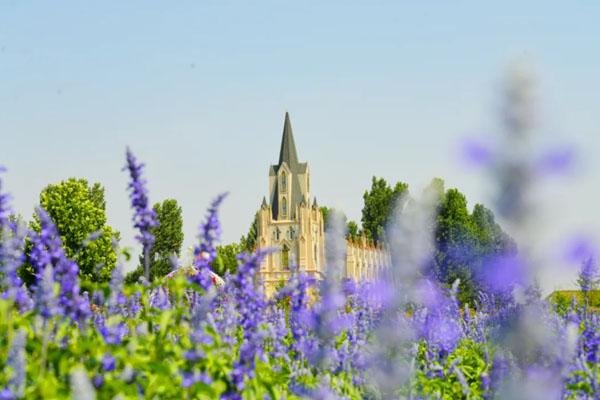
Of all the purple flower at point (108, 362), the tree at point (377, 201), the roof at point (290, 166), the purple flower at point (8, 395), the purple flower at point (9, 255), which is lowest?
the purple flower at point (8, 395)

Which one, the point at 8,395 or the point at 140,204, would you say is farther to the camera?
the point at 140,204

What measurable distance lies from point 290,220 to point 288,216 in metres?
0.69

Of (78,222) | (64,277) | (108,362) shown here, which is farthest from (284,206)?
(108,362)

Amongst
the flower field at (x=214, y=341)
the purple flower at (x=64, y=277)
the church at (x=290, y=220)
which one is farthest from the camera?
the church at (x=290, y=220)

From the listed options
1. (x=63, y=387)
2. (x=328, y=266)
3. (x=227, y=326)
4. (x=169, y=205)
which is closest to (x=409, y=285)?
(x=328, y=266)

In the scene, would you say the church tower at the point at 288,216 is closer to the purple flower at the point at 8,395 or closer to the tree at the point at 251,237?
the tree at the point at 251,237

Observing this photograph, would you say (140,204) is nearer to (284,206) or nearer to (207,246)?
(207,246)

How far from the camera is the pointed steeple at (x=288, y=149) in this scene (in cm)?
11707

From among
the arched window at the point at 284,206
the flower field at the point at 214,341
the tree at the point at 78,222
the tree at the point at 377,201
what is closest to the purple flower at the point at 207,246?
the flower field at the point at 214,341

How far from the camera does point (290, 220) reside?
113562 millimetres

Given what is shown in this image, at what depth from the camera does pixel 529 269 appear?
6.43ft

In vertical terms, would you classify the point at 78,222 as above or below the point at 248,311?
above

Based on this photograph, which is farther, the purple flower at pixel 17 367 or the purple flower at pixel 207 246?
the purple flower at pixel 207 246

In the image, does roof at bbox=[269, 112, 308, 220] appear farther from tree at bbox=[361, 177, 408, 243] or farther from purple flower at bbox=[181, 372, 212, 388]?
purple flower at bbox=[181, 372, 212, 388]
